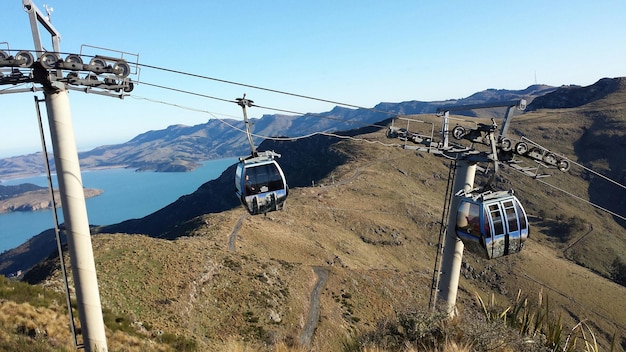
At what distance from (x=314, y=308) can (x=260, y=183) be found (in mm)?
22074

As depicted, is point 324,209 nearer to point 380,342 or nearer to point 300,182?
point 380,342

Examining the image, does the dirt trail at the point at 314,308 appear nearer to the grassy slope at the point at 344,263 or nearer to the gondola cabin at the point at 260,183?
the grassy slope at the point at 344,263

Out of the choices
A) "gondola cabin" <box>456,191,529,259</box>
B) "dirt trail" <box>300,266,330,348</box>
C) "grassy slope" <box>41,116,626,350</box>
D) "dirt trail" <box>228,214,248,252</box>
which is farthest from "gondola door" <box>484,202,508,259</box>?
"dirt trail" <box>228,214,248,252</box>

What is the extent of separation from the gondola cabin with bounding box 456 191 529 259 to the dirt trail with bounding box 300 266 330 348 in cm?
1798

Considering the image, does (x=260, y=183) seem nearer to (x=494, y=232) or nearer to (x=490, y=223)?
(x=490, y=223)

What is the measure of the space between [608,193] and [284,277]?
520ft

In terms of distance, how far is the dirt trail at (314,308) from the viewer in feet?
109

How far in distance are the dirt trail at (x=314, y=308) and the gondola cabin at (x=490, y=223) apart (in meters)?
18.0

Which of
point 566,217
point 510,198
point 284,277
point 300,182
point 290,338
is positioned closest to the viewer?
point 510,198

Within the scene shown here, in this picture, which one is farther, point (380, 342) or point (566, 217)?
point (566, 217)

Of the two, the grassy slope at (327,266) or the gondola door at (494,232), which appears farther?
the grassy slope at (327,266)

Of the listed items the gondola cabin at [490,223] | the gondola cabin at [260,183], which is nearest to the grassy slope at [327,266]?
the gondola cabin at [490,223]

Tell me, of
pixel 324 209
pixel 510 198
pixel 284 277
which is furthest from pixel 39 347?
pixel 324 209

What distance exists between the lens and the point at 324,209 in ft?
260
